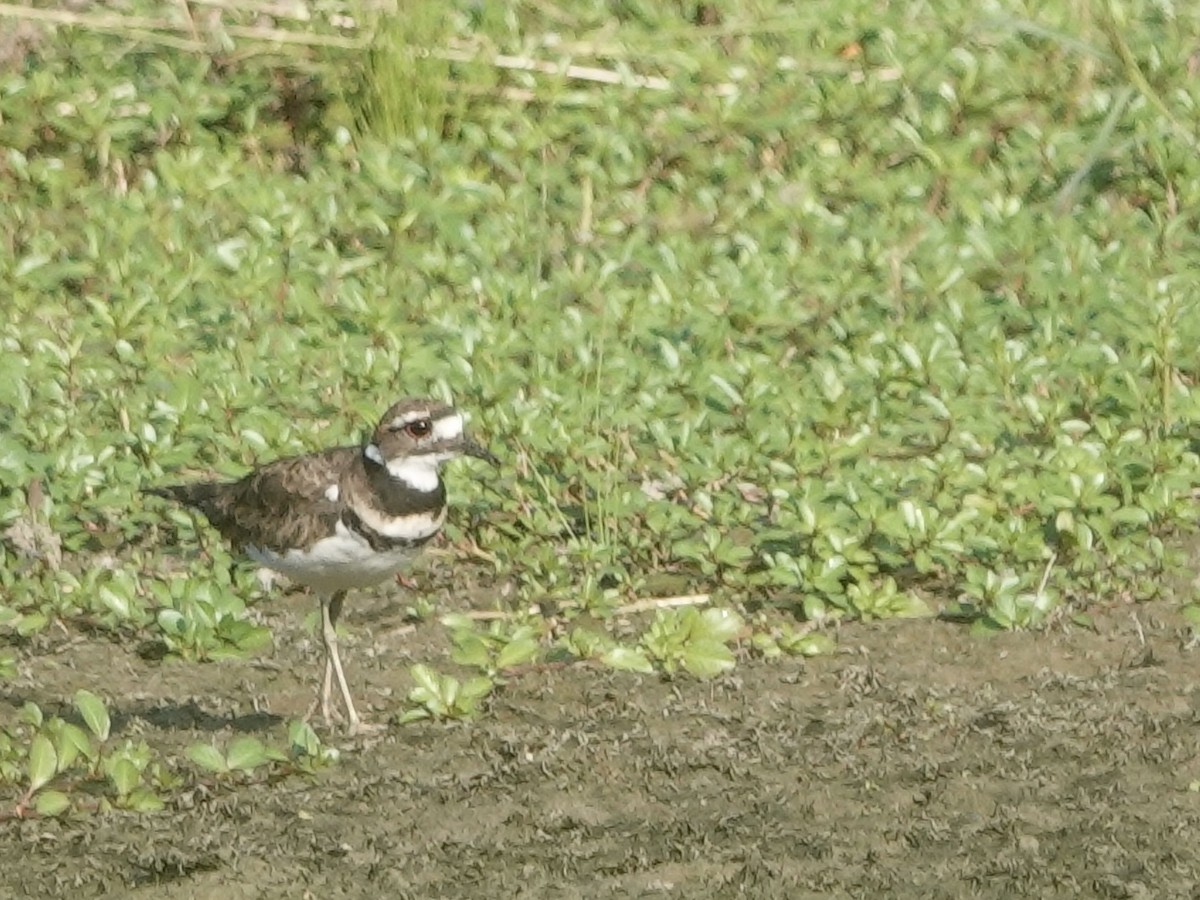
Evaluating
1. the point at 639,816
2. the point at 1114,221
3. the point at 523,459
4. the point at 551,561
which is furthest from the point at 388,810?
the point at 1114,221

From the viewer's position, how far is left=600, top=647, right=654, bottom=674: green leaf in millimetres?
6723

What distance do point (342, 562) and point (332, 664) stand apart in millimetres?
291

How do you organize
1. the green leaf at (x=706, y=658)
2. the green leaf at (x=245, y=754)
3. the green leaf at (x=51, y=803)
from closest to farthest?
the green leaf at (x=51, y=803)
the green leaf at (x=245, y=754)
the green leaf at (x=706, y=658)

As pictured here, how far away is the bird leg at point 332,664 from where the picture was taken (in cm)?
646

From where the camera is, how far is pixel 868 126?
10789 millimetres

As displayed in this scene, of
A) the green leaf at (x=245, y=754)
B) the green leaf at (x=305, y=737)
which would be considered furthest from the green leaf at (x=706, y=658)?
the green leaf at (x=245, y=754)

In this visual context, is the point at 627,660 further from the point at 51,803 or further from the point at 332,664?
the point at 51,803

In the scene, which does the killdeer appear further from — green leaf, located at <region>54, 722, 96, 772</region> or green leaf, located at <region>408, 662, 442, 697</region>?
green leaf, located at <region>54, 722, 96, 772</region>

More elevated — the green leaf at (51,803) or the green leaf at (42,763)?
the green leaf at (42,763)

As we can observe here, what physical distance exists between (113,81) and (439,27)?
5.02 ft

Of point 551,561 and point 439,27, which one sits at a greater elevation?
point 439,27

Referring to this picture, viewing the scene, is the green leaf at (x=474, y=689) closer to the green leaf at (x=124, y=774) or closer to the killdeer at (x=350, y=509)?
the killdeer at (x=350, y=509)

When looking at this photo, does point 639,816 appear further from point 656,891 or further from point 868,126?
point 868,126

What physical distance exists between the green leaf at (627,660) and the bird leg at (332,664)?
2.43ft
